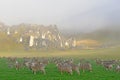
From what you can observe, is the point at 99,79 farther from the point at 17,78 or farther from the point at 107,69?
the point at 107,69

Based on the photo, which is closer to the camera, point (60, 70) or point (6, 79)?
point (6, 79)

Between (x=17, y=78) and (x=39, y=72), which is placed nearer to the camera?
(x=17, y=78)

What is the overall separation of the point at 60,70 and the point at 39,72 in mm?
3345

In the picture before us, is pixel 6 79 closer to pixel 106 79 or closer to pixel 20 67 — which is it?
pixel 106 79

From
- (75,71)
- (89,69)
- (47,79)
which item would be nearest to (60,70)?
(75,71)

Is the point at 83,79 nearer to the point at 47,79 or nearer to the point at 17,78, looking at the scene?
the point at 47,79

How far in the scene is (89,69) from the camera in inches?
2248

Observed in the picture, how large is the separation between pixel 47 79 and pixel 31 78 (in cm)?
233

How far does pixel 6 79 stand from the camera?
140ft

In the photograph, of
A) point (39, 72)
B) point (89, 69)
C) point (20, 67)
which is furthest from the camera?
point (20, 67)

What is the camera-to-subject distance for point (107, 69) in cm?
6191

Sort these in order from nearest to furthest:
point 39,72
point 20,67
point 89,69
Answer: point 39,72, point 89,69, point 20,67

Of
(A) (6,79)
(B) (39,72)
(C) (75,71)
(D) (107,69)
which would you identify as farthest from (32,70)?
(D) (107,69)

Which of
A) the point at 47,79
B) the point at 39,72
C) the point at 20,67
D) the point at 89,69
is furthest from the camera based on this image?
the point at 20,67
